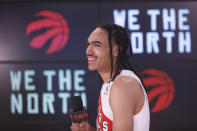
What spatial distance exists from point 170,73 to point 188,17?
0.93 meters

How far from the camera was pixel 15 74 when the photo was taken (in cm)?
362

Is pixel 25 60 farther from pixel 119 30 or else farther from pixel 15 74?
pixel 119 30

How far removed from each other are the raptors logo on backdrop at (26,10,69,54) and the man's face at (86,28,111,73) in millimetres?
2468

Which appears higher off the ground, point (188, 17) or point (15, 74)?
point (188, 17)

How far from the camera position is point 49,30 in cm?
367

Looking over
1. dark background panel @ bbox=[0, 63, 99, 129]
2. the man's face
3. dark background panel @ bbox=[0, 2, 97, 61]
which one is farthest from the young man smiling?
dark background panel @ bbox=[0, 2, 97, 61]

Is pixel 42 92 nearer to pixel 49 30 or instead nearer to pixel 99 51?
pixel 49 30

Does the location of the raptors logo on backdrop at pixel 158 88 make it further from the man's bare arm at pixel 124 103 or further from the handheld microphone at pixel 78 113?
the man's bare arm at pixel 124 103

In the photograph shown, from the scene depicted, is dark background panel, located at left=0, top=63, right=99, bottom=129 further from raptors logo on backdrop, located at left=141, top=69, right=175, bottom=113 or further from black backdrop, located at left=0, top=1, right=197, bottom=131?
raptors logo on backdrop, located at left=141, top=69, right=175, bottom=113

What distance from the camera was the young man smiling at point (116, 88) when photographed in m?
0.97

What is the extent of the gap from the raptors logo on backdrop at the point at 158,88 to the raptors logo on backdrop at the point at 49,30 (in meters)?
1.42

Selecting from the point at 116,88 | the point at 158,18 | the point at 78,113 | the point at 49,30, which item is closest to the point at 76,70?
the point at 49,30

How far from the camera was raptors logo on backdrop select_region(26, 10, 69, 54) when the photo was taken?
144 inches

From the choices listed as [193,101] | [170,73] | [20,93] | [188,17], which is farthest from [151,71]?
[20,93]
